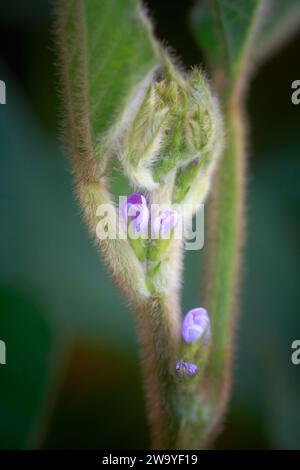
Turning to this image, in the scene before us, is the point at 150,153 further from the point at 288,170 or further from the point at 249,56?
the point at 288,170

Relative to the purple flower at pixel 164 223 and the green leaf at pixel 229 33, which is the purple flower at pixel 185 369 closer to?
the purple flower at pixel 164 223

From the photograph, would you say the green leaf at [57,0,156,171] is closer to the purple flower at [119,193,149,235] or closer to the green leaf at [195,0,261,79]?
the purple flower at [119,193,149,235]

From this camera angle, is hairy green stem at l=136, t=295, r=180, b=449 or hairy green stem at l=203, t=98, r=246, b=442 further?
hairy green stem at l=203, t=98, r=246, b=442

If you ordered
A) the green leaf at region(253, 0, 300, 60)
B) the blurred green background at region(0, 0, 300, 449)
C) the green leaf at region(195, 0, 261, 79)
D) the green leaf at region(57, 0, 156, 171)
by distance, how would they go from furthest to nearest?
1. the blurred green background at region(0, 0, 300, 449)
2. the green leaf at region(253, 0, 300, 60)
3. the green leaf at region(195, 0, 261, 79)
4. the green leaf at region(57, 0, 156, 171)

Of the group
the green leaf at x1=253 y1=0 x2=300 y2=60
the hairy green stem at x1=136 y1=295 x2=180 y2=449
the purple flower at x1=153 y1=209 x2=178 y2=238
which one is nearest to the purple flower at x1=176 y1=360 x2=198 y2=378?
the hairy green stem at x1=136 y1=295 x2=180 y2=449

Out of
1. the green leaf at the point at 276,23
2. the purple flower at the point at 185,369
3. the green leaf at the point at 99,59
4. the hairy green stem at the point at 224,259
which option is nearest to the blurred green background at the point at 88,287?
the green leaf at the point at 276,23

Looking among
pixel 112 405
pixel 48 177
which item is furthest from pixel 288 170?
pixel 112 405
